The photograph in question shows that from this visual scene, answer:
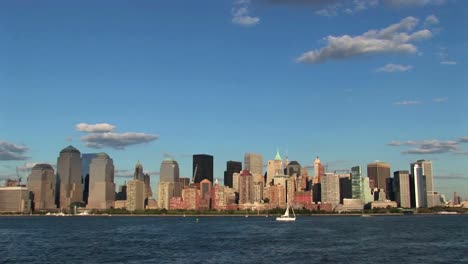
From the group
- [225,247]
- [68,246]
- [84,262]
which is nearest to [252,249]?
[225,247]

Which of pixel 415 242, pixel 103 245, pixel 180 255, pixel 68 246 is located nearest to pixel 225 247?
pixel 180 255

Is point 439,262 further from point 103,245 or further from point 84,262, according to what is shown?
point 103,245

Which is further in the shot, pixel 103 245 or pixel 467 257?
pixel 103 245

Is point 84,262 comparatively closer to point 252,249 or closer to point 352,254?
point 252,249

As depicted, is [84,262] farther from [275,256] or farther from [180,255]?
[275,256]

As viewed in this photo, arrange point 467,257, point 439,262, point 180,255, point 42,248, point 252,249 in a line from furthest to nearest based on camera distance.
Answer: point 42,248
point 252,249
point 180,255
point 467,257
point 439,262

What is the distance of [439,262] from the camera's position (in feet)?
207

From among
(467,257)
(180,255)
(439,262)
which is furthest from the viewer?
(180,255)

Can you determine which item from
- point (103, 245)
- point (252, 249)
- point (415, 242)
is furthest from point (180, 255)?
point (415, 242)

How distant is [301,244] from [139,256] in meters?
28.2

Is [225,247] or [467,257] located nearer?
[467,257]

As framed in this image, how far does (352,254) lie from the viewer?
232 ft

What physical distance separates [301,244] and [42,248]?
3992 centimetres

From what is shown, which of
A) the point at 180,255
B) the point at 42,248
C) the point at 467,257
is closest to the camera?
the point at 467,257
